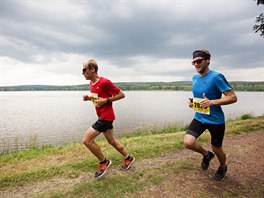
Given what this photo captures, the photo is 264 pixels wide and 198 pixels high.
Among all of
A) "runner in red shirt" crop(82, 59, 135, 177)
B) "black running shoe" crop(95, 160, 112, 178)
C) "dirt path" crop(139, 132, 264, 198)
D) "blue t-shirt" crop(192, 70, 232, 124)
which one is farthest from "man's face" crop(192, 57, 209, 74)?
"black running shoe" crop(95, 160, 112, 178)

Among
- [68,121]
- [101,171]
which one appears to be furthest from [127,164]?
[68,121]

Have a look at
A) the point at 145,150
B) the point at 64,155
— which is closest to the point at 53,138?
the point at 64,155

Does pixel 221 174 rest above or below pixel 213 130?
below

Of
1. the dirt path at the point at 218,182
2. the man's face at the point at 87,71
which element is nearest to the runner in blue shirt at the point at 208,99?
the dirt path at the point at 218,182

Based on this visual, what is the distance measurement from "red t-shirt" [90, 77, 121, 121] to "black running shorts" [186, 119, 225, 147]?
1733 millimetres

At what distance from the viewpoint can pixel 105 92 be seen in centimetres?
466

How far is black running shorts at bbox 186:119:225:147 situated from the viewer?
4492 mm

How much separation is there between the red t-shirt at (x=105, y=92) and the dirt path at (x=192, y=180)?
1429mm

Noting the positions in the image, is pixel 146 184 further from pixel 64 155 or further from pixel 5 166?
pixel 5 166

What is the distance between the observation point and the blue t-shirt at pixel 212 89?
167 inches

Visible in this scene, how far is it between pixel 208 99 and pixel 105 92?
6.61 feet

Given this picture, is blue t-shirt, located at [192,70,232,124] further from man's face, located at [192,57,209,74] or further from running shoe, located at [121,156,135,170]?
running shoe, located at [121,156,135,170]

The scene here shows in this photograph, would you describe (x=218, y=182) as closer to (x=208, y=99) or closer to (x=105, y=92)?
(x=208, y=99)

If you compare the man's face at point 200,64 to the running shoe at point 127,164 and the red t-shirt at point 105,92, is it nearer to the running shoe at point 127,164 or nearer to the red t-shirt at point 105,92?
the red t-shirt at point 105,92
